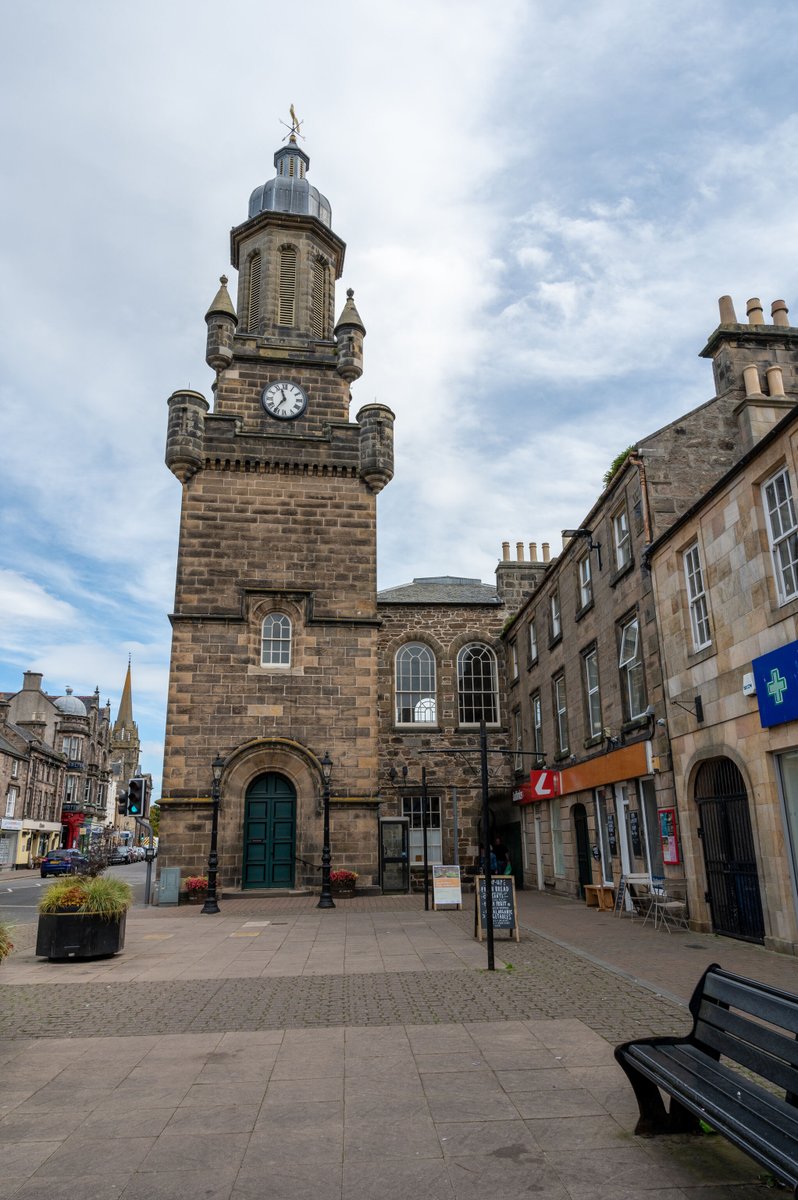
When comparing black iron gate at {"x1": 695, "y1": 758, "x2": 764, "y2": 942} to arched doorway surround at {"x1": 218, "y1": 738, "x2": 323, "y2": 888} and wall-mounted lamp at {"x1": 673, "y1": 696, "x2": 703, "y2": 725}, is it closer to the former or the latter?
wall-mounted lamp at {"x1": 673, "y1": 696, "x2": 703, "y2": 725}

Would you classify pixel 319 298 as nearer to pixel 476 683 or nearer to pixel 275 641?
pixel 275 641

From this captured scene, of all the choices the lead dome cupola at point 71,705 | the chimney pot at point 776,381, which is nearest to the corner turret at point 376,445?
the chimney pot at point 776,381

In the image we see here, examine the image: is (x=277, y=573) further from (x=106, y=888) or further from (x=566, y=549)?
(x=106, y=888)

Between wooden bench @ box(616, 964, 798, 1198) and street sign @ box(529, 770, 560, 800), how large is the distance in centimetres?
1604

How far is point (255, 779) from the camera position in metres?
21.3

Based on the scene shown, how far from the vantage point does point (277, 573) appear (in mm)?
22812

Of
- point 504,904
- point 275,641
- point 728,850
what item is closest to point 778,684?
point 728,850

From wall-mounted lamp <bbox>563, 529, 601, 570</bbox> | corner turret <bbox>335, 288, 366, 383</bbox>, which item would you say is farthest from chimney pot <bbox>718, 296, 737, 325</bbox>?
corner turret <bbox>335, 288, 366, 383</bbox>

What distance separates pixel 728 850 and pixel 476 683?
15.9 m

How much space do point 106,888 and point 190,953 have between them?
1578mm

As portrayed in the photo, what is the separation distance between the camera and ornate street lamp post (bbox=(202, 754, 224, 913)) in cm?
1778

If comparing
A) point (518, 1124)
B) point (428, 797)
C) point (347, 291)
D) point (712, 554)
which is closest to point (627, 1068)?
point (518, 1124)

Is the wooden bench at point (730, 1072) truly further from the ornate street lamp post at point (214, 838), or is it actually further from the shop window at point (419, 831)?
the shop window at point (419, 831)

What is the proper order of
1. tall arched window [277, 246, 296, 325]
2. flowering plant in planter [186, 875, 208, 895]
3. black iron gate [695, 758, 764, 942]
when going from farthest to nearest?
tall arched window [277, 246, 296, 325]
flowering plant in planter [186, 875, 208, 895]
black iron gate [695, 758, 764, 942]
